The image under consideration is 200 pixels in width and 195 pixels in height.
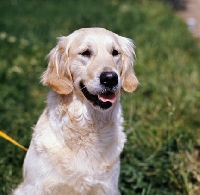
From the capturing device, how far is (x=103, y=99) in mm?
3004

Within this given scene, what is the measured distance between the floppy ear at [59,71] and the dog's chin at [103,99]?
0.47 ft

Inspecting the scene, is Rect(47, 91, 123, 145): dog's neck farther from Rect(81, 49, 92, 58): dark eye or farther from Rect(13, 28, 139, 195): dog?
Rect(81, 49, 92, 58): dark eye

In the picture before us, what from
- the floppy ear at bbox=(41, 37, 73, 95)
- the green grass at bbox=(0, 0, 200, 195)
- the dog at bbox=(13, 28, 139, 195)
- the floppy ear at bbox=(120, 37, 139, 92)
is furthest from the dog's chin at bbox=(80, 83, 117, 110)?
the green grass at bbox=(0, 0, 200, 195)

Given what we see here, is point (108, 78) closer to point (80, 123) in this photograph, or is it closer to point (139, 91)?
point (80, 123)

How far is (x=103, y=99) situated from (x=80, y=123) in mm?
273

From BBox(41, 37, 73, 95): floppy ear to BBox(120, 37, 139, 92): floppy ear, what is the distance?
419mm

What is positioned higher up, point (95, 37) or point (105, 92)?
point (95, 37)

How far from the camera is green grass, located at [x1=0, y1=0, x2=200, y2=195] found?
153 inches

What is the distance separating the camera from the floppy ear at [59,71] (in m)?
3.08

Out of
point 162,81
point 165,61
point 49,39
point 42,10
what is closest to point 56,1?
point 42,10

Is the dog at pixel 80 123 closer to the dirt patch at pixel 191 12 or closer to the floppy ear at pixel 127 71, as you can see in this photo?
the floppy ear at pixel 127 71

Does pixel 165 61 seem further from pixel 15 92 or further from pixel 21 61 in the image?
pixel 15 92

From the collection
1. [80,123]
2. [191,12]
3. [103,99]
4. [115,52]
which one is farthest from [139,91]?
[191,12]

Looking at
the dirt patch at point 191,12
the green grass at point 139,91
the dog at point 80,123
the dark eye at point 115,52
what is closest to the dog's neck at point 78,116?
the dog at point 80,123
